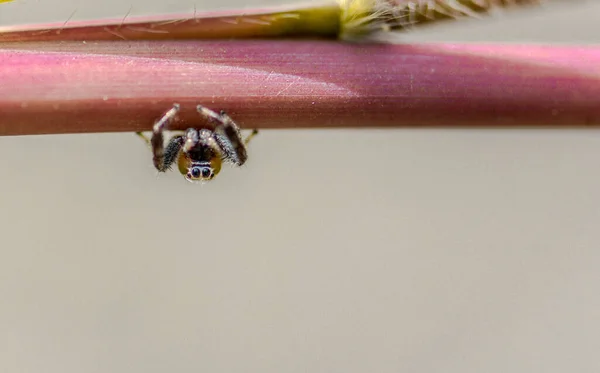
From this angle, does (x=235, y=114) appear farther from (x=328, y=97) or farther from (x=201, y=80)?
(x=328, y=97)

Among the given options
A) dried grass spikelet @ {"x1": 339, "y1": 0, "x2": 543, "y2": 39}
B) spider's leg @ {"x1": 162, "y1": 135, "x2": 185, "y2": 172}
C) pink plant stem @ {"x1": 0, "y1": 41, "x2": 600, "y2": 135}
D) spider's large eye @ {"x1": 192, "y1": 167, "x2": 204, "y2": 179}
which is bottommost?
pink plant stem @ {"x1": 0, "y1": 41, "x2": 600, "y2": 135}

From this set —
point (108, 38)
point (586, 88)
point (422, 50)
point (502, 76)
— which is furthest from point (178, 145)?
point (586, 88)

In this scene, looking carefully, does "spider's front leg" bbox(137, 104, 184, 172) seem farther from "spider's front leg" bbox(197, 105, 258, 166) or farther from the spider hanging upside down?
"spider's front leg" bbox(197, 105, 258, 166)

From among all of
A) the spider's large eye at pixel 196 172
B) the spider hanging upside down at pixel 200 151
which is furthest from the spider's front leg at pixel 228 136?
the spider's large eye at pixel 196 172

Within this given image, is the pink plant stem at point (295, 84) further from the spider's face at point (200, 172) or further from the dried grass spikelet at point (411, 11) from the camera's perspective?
the spider's face at point (200, 172)

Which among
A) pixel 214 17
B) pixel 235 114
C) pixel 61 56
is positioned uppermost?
pixel 214 17

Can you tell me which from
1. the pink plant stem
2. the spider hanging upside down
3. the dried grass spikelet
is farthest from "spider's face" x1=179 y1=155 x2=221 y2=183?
the dried grass spikelet
